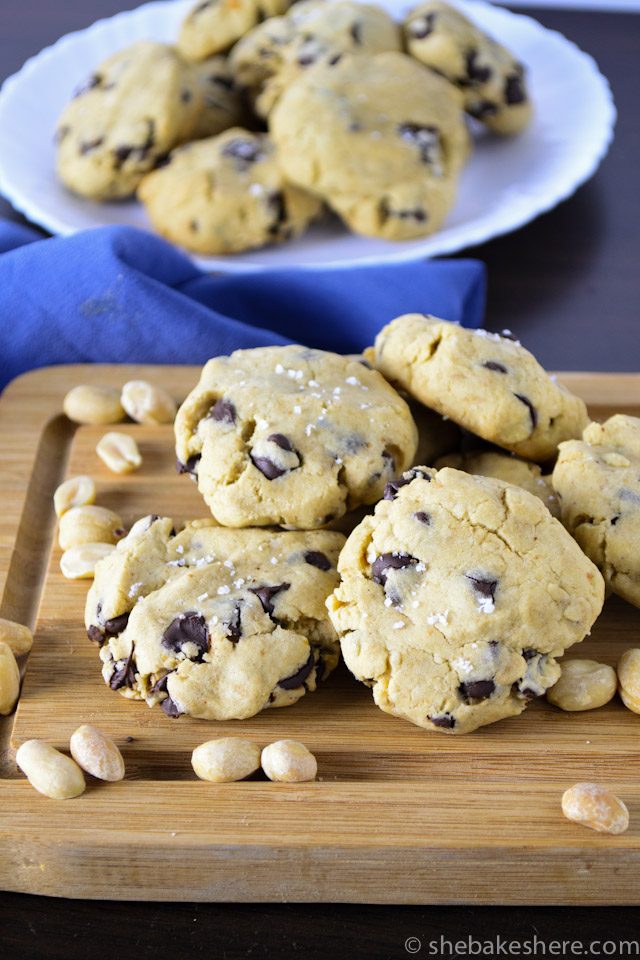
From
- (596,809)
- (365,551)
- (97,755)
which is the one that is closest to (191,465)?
(365,551)

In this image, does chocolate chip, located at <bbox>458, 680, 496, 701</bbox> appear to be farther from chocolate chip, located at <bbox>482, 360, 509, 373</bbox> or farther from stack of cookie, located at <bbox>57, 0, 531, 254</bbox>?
stack of cookie, located at <bbox>57, 0, 531, 254</bbox>

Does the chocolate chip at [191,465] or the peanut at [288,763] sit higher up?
the chocolate chip at [191,465]

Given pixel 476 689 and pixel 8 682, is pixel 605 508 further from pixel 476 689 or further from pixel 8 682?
pixel 8 682

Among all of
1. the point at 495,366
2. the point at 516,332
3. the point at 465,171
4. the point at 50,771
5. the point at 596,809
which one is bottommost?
the point at 516,332

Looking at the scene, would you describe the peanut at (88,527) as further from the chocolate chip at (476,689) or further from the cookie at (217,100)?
the cookie at (217,100)

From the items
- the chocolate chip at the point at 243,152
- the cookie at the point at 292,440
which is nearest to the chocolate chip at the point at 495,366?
the cookie at the point at 292,440

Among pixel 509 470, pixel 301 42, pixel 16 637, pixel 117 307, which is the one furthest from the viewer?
pixel 301 42

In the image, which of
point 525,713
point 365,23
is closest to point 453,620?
point 525,713

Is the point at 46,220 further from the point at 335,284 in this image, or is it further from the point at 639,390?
the point at 639,390
